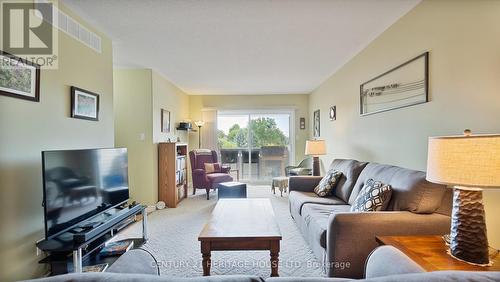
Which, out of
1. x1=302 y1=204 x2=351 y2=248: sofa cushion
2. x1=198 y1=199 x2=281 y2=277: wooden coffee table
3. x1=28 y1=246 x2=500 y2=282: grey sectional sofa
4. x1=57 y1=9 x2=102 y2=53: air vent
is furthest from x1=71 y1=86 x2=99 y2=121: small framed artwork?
x1=302 y1=204 x2=351 y2=248: sofa cushion

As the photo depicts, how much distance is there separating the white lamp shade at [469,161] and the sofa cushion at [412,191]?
70 centimetres

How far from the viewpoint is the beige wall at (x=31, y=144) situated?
1688 mm

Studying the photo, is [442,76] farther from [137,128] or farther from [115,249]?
[137,128]

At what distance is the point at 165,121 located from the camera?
4781 mm

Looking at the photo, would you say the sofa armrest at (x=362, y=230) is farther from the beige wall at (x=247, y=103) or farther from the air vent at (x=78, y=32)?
the beige wall at (x=247, y=103)

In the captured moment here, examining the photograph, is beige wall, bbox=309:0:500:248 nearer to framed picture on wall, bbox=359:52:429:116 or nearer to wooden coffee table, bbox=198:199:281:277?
framed picture on wall, bbox=359:52:429:116

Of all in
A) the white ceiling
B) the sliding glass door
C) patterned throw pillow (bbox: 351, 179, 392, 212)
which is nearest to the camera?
patterned throw pillow (bbox: 351, 179, 392, 212)

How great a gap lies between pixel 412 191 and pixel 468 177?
2.66 ft

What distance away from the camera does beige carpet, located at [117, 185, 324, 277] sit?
7.32 feet

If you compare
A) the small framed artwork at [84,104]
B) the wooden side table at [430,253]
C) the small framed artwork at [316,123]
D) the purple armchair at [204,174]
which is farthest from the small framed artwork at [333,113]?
the small framed artwork at [84,104]

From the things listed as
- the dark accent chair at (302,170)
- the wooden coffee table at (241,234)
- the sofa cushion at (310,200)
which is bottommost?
the wooden coffee table at (241,234)

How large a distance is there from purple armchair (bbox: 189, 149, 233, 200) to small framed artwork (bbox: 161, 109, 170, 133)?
0.84m

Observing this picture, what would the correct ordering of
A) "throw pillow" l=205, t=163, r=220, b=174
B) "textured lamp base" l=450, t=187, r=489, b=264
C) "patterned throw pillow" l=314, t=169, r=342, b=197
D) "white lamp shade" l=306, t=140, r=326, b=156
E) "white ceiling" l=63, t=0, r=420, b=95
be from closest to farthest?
"textured lamp base" l=450, t=187, r=489, b=264, "white ceiling" l=63, t=0, r=420, b=95, "patterned throw pillow" l=314, t=169, r=342, b=197, "white lamp shade" l=306, t=140, r=326, b=156, "throw pillow" l=205, t=163, r=220, b=174

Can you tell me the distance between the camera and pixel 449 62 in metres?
1.91
